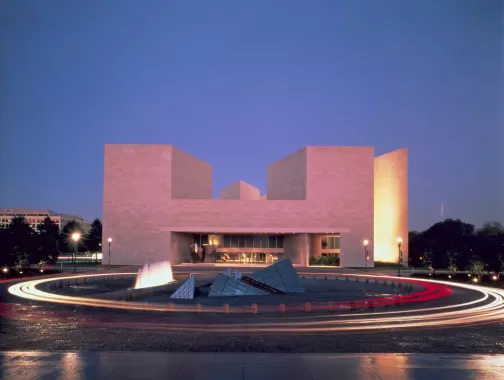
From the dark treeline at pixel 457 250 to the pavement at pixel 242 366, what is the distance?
106 ft

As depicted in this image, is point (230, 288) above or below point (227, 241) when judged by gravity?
below

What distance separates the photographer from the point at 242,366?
1021cm

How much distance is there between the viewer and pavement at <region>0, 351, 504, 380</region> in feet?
31.2

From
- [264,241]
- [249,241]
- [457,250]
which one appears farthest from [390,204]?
[249,241]

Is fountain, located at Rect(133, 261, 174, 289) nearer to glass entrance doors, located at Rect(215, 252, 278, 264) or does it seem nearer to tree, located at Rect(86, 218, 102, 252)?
glass entrance doors, located at Rect(215, 252, 278, 264)

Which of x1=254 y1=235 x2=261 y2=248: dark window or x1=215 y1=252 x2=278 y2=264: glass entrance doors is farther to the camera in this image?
x1=254 y1=235 x2=261 y2=248: dark window

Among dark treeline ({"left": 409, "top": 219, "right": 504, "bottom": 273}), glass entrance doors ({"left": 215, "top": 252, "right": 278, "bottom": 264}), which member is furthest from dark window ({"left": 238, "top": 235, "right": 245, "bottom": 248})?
dark treeline ({"left": 409, "top": 219, "right": 504, "bottom": 273})

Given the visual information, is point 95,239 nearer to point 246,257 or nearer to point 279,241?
point 246,257

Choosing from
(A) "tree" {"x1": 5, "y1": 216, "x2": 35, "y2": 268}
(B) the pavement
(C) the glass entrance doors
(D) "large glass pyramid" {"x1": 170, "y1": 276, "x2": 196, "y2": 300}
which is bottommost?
(C) the glass entrance doors

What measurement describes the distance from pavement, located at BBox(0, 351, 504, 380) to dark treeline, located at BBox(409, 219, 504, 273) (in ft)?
Result: 106

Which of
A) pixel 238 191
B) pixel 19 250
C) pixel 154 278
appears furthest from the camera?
pixel 238 191

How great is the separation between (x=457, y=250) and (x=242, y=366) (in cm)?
5653

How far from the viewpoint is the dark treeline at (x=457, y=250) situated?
47.2 meters

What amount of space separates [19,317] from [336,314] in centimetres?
1185
